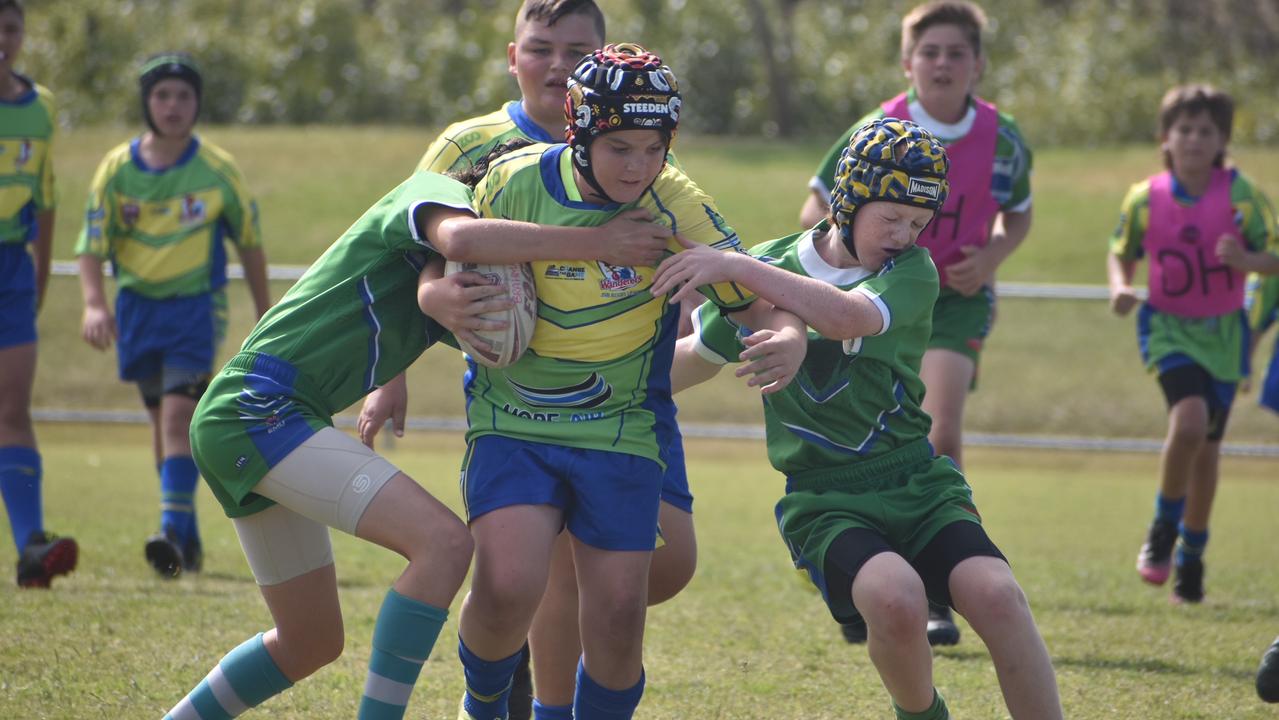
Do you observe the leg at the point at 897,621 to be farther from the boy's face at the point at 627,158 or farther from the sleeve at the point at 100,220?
the sleeve at the point at 100,220

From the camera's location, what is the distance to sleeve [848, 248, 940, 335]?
142 inches

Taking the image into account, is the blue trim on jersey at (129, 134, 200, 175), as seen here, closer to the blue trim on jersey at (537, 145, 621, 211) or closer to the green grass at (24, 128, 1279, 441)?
the blue trim on jersey at (537, 145, 621, 211)

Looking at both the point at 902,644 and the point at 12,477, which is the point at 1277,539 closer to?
the point at 902,644

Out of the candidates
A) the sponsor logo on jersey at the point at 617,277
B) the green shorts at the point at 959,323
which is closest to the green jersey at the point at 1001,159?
the green shorts at the point at 959,323

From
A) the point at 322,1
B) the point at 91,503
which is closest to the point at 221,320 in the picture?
the point at 91,503

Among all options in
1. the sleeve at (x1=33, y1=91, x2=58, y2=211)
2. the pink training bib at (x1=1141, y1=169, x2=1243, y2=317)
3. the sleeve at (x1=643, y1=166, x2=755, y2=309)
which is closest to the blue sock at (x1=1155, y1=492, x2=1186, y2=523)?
the pink training bib at (x1=1141, y1=169, x2=1243, y2=317)

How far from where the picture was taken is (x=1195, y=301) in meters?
6.96

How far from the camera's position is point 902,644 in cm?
346

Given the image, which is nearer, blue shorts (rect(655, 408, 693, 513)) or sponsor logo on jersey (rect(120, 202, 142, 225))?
blue shorts (rect(655, 408, 693, 513))

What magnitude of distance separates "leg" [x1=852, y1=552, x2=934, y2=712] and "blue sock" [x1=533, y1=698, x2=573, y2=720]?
86cm

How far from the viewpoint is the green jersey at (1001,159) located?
5.83 m

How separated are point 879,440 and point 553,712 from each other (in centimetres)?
113

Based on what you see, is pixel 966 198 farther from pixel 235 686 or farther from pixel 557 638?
pixel 235 686

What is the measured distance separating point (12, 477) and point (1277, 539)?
7.11 metres
